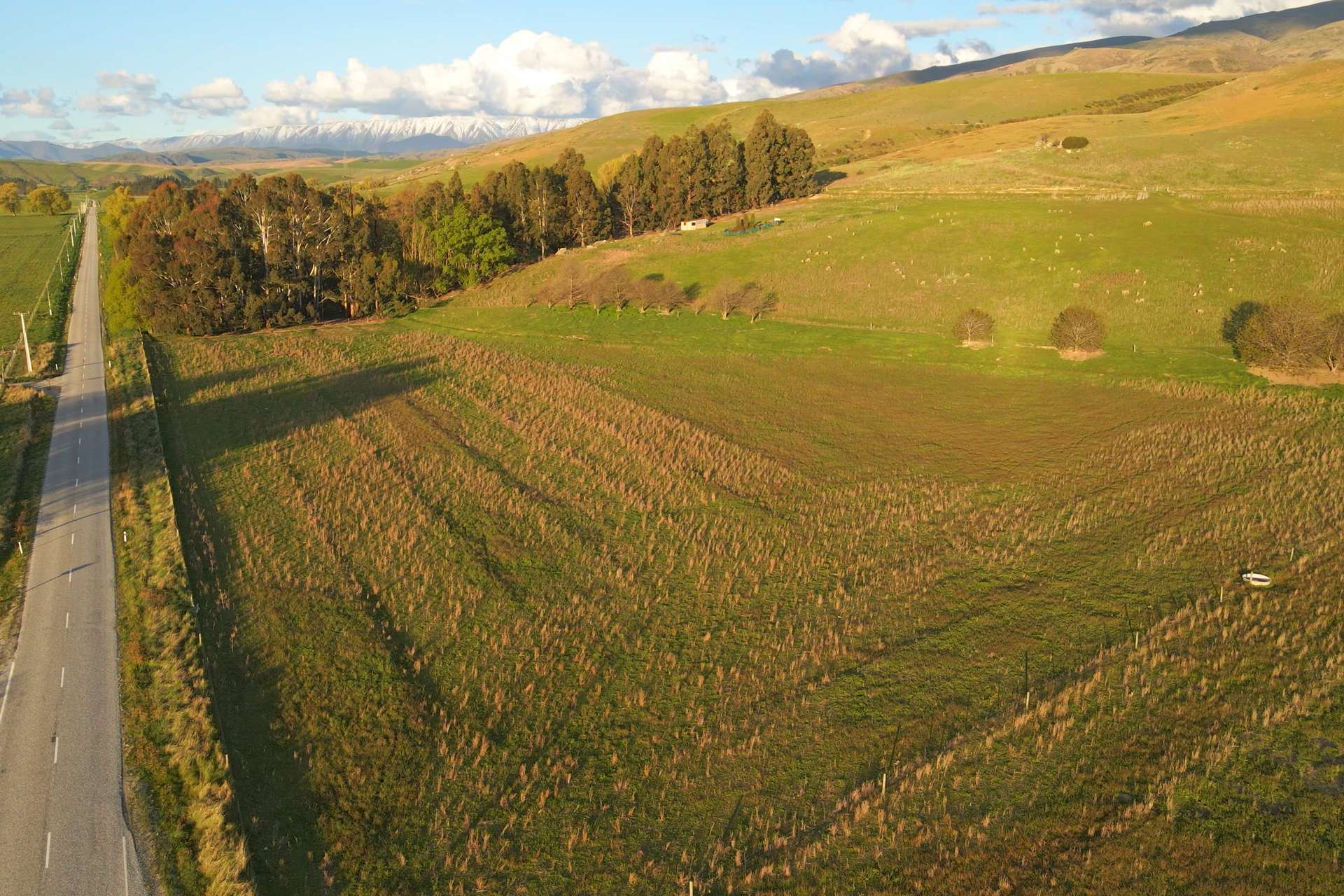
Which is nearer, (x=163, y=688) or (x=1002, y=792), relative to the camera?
(x=1002, y=792)

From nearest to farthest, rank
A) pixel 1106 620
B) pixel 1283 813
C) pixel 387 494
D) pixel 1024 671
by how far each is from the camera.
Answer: pixel 1283 813, pixel 1024 671, pixel 1106 620, pixel 387 494

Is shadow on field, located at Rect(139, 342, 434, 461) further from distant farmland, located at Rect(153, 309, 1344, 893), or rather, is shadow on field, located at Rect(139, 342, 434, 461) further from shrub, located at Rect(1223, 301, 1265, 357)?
shrub, located at Rect(1223, 301, 1265, 357)

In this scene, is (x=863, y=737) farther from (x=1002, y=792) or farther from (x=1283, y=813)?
(x=1283, y=813)

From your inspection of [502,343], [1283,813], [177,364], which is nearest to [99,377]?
[177,364]

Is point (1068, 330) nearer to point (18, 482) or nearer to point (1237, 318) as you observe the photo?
point (1237, 318)

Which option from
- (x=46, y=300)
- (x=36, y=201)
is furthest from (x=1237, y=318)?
(x=36, y=201)
